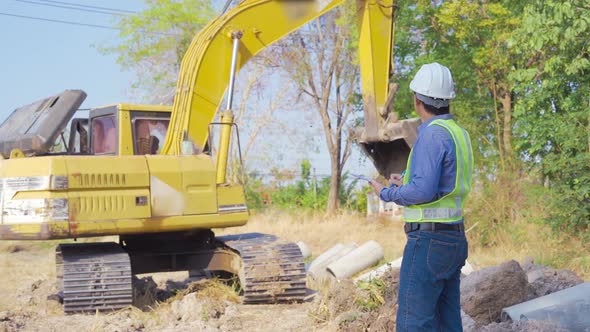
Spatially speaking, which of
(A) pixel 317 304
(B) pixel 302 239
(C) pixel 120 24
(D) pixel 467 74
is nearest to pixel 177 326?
(A) pixel 317 304

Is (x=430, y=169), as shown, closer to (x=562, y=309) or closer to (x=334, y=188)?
(x=562, y=309)

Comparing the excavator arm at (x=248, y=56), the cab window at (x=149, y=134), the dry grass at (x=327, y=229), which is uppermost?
the excavator arm at (x=248, y=56)

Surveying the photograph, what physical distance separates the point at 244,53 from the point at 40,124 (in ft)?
8.61

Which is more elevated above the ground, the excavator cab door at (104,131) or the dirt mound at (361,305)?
the excavator cab door at (104,131)

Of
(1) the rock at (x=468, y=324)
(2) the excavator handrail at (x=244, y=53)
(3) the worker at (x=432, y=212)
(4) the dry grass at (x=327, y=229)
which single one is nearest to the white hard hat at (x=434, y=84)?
(3) the worker at (x=432, y=212)

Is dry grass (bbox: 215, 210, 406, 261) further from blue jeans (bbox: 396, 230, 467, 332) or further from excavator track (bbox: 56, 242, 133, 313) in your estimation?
blue jeans (bbox: 396, 230, 467, 332)

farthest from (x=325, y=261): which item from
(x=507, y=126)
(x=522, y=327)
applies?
(x=522, y=327)

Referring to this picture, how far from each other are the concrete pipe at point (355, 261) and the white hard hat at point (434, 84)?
6.90 metres

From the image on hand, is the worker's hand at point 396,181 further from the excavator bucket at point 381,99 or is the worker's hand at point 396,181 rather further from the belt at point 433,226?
the excavator bucket at point 381,99

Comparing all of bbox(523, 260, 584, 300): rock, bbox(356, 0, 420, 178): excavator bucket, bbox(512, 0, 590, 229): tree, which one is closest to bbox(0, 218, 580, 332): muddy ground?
bbox(523, 260, 584, 300): rock

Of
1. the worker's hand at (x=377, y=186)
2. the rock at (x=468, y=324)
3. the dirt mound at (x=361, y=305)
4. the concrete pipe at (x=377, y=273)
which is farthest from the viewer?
the concrete pipe at (x=377, y=273)

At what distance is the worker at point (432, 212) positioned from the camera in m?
3.90

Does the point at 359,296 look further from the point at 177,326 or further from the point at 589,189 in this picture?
the point at 589,189

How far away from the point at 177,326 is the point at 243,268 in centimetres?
141
